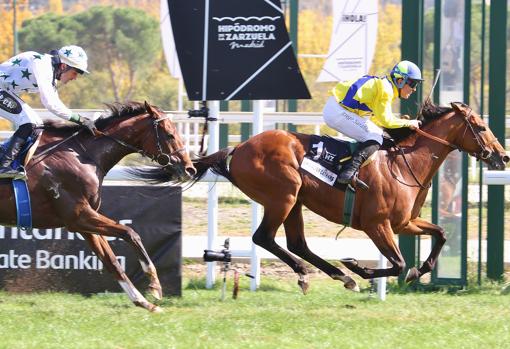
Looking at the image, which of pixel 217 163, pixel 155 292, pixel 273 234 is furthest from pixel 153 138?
pixel 273 234

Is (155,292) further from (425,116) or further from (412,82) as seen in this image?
(425,116)

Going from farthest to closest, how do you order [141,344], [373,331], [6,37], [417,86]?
[6,37]
[417,86]
[373,331]
[141,344]

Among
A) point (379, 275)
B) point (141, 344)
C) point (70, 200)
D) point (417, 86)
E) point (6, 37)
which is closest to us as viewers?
Result: point (141, 344)

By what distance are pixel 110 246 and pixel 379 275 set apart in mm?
2363

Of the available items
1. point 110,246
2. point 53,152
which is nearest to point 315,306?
point 110,246

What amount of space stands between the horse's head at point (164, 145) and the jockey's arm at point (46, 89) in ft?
2.43

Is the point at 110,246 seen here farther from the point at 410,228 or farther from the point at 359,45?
the point at 359,45

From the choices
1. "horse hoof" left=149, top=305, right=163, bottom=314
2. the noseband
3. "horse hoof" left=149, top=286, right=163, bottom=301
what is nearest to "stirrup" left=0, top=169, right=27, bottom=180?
"horse hoof" left=149, top=286, right=163, bottom=301

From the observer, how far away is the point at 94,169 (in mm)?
8273

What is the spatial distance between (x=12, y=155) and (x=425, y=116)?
367 cm

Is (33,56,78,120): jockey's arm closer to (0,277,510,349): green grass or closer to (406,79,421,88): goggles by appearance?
(0,277,510,349): green grass

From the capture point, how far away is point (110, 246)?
9062mm

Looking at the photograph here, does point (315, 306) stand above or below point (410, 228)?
below

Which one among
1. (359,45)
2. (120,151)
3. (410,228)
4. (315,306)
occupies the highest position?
(359,45)
